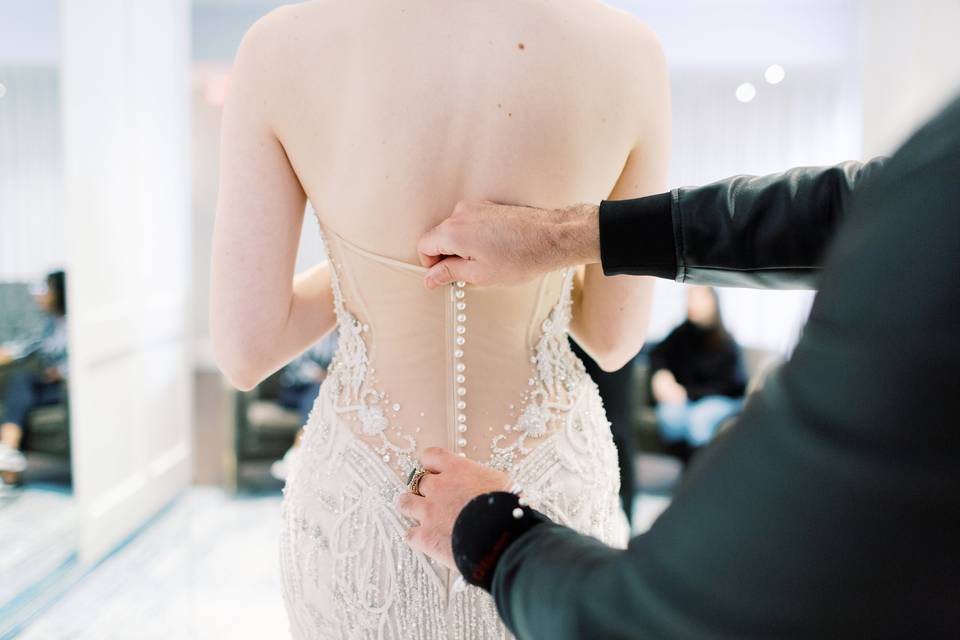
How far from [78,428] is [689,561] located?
12.1 ft

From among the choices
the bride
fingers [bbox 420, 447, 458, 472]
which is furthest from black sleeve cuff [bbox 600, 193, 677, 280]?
fingers [bbox 420, 447, 458, 472]

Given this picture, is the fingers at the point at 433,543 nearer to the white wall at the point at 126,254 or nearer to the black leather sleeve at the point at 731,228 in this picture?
the black leather sleeve at the point at 731,228

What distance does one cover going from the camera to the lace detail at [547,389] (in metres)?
1.08

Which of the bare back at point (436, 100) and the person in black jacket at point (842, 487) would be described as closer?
the person in black jacket at point (842, 487)

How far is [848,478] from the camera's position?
15.0 inches

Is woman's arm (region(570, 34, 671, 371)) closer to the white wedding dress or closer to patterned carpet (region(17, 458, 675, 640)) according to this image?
the white wedding dress

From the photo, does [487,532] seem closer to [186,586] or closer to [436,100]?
[436,100]

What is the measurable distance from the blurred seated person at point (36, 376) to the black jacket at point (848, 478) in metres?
3.22

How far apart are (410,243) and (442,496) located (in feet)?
1.15

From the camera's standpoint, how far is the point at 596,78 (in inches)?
39.9

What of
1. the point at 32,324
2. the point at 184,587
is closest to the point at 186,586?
the point at 184,587

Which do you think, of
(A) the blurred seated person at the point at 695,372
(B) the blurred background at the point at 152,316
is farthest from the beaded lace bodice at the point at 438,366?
(A) the blurred seated person at the point at 695,372

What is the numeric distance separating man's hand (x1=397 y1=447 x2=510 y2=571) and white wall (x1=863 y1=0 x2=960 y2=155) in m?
3.12

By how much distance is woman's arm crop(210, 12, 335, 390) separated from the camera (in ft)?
3.32
